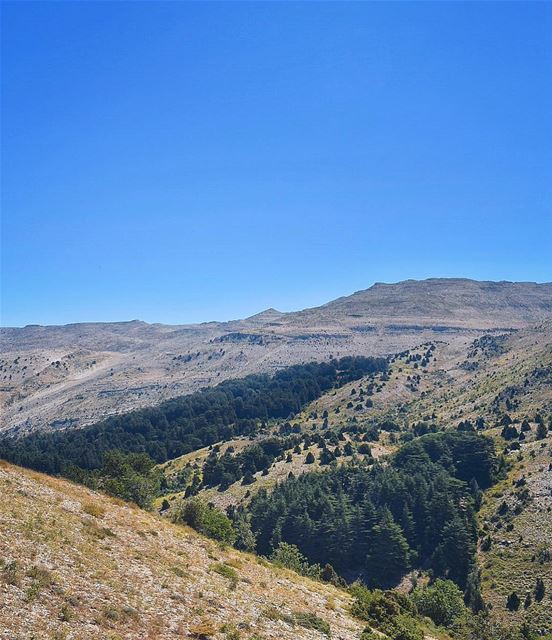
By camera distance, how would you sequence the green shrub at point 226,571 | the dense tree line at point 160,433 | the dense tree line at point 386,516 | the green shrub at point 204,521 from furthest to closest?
the dense tree line at point 160,433
the dense tree line at point 386,516
the green shrub at point 204,521
the green shrub at point 226,571

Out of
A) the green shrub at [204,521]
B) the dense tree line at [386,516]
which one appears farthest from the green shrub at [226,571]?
the dense tree line at [386,516]

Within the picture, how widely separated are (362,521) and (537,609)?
30330 millimetres

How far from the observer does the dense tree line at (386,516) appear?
241 ft

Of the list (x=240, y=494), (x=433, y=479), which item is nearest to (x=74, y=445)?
(x=240, y=494)

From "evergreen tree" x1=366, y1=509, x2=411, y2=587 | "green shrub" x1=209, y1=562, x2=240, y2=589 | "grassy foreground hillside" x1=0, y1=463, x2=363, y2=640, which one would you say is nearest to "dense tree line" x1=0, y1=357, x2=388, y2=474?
"evergreen tree" x1=366, y1=509, x2=411, y2=587

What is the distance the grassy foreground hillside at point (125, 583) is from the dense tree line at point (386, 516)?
4490 cm

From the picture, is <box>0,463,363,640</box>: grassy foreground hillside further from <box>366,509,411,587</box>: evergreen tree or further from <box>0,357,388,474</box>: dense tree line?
<box>0,357,388,474</box>: dense tree line

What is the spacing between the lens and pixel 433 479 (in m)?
92.8

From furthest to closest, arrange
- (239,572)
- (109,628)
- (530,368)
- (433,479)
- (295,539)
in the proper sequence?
1. (530,368)
2. (433,479)
3. (295,539)
4. (239,572)
5. (109,628)

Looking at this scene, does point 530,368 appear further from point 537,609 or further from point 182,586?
point 182,586

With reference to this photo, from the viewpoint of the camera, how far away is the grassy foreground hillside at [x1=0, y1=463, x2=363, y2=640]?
17.5 metres

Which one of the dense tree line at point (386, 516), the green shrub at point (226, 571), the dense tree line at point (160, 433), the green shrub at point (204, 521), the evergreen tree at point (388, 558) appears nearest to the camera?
the green shrub at point (226, 571)

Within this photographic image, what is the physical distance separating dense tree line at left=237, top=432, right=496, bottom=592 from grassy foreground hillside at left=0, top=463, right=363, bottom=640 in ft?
147

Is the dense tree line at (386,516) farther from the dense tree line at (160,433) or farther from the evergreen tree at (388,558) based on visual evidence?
the dense tree line at (160,433)
